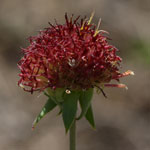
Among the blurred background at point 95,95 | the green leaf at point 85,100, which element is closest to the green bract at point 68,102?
the green leaf at point 85,100

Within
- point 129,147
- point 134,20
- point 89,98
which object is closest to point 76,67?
point 89,98

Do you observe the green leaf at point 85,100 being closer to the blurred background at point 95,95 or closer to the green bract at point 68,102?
the green bract at point 68,102

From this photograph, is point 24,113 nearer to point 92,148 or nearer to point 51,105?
point 92,148

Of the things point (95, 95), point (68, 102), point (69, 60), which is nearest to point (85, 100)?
point (68, 102)

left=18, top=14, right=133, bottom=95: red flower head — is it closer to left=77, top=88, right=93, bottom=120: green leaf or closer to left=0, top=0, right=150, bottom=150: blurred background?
left=77, top=88, right=93, bottom=120: green leaf

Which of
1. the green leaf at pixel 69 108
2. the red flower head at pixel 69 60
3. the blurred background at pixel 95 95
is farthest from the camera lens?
the blurred background at pixel 95 95
